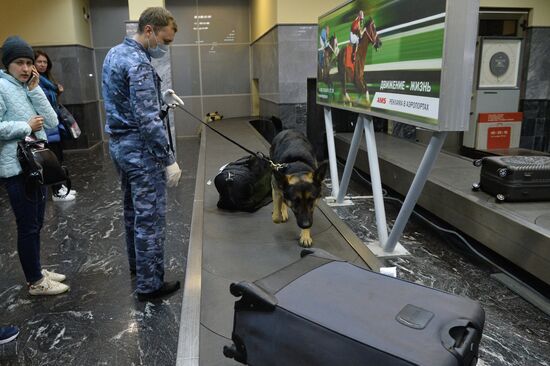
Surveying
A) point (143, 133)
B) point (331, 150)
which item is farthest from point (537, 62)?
point (143, 133)

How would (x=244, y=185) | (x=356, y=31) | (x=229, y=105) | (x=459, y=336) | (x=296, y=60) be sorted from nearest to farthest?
(x=459, y=336) → (x=244, y=185) → (x=356, y=31) → (x=296, y=60) → (x=229, y=105)

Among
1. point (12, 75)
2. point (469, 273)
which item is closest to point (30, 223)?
point (12, 75)

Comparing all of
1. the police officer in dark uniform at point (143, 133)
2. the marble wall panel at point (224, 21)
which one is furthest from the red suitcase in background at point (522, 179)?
the marble wall panel at point (224, 21)

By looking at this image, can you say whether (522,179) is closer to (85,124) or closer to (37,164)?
(37,164)

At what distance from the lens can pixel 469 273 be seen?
3.27m

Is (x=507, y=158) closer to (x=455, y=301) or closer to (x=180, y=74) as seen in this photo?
(x=455, y=301)

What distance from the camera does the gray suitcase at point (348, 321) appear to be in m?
1.14

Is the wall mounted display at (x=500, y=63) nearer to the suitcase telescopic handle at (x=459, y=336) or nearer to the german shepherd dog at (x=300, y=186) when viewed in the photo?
the german shepherd dog at (x=300, y=186)

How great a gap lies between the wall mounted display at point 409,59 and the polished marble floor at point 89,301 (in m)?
2.08

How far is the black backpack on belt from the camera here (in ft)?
11.6

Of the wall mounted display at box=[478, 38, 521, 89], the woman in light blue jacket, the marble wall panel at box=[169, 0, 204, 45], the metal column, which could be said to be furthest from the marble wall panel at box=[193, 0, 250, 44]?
the woman in light blue jacket

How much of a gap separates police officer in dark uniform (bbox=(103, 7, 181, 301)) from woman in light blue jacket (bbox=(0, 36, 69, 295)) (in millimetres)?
551

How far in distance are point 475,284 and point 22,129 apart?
335 centimetres

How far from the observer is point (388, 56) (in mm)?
3043
